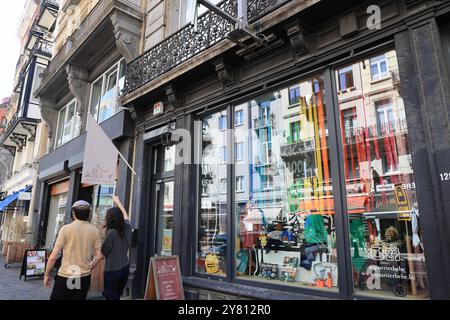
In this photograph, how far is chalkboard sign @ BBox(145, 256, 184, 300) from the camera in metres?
4.77

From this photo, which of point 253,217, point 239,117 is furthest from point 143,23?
point 253,217

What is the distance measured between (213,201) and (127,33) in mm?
5287

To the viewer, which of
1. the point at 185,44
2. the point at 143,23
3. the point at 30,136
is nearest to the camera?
the point at 185,44

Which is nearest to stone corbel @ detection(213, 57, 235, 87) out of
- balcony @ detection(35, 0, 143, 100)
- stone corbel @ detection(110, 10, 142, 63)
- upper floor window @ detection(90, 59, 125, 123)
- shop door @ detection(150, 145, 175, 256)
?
shop door @ detection(150, 145, 175, 256)

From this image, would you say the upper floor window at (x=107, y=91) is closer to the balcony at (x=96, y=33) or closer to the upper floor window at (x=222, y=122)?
the balcony at (x=96, y=33)

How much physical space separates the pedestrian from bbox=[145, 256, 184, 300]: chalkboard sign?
960 millimetres

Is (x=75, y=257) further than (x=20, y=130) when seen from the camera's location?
No

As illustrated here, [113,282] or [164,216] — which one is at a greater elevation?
[164,216]

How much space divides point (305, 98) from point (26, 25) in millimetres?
30279

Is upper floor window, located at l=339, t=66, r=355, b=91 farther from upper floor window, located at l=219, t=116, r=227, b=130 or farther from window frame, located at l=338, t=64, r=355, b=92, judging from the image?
upper floor window, located at l=219, t=116, r=227, b=130

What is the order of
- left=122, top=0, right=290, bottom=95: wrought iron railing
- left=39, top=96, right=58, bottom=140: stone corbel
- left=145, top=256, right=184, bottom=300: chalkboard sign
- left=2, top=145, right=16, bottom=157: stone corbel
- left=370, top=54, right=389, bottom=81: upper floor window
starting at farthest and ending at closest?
left=2, top=145, right=16, bottom=157: stone corbel < left=39, top=96, right=58, bottom=140: stone corbel < left=122, top=0, right=290, bottom=95: wrought iron railing < left=145, top=256, right=184, bottom=300: chalkboard sign < left=370, top=54, right=389, bottom=81: upper floor window

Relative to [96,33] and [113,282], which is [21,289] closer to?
[113,282]

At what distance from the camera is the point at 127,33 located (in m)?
8.22

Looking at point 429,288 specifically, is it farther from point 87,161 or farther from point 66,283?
point 87,161
